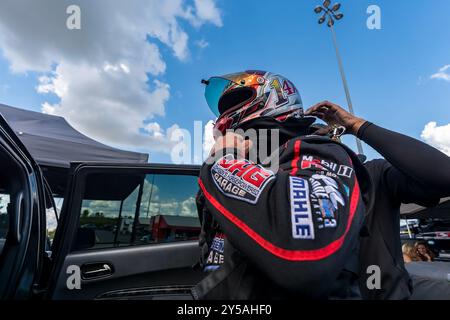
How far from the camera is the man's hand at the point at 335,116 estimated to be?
4.02ft

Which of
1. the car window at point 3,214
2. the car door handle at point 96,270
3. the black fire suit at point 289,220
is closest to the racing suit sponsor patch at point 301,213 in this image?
the black fire suit at point 289,220

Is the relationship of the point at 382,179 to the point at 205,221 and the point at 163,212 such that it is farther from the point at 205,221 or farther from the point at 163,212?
the point at 163,212

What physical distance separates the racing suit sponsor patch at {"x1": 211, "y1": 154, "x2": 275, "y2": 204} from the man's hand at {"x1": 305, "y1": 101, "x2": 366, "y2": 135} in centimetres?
58

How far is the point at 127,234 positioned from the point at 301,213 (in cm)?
154

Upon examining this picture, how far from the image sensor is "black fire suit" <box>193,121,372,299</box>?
0.71 m

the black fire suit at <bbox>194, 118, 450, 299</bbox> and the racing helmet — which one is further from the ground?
the racing helmet

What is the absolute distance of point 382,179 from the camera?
1.22 m

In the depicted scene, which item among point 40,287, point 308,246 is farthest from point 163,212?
point 308,246

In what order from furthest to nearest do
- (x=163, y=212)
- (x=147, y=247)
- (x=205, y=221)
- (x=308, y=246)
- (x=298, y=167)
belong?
(x=163, y=212)
(x=147, y=247)
(x=205, y=221)
(x=298, y=167)
(x=308, y=246)

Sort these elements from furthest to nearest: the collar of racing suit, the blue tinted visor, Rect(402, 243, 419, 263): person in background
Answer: Rect(402, 243, 419, 263): person in background → the blue tinted visor → the collar of racing suit

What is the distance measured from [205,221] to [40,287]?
1.27 m

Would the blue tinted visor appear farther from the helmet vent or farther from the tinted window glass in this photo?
the tinted window glass

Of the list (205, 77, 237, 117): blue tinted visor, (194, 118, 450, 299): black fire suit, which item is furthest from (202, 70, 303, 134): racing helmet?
(194, 118, 450, 299): black fire suit

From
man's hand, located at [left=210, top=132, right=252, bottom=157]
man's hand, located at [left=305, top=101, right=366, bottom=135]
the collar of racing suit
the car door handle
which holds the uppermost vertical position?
man's hand, located at [left=305, top=101, right=366, bottom=135]
